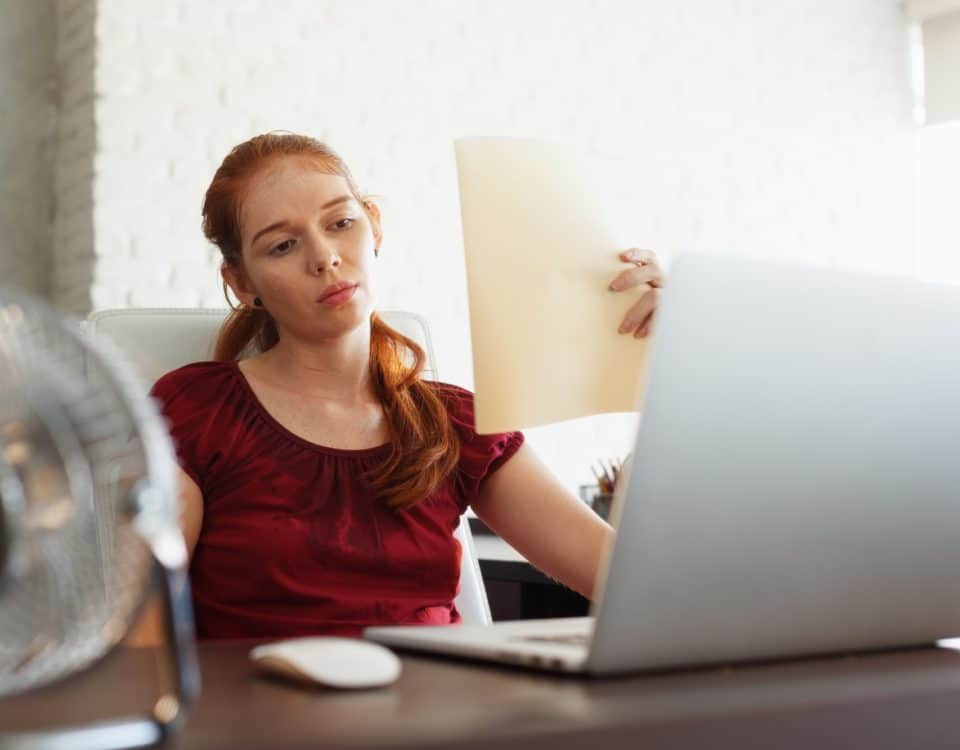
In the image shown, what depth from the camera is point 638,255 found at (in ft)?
3.30

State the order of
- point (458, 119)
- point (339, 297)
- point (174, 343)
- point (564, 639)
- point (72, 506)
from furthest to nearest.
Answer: point (458, 119) → point (174, 343) → point (339, 297) → point (564, 639) → point (72, 506)

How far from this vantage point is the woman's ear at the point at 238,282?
63.7 inches

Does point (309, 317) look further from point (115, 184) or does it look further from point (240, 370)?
point (115, 184)

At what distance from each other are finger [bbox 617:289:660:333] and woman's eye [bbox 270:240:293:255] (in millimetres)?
600

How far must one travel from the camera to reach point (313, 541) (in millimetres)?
1371

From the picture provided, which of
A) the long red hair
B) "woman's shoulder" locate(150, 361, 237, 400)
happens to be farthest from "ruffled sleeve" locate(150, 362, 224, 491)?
the long red hair

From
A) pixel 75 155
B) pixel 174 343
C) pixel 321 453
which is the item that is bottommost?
pixel 321 453

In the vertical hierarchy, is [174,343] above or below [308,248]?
below

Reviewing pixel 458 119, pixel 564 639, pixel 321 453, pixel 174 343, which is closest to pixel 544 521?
pixel 321 453

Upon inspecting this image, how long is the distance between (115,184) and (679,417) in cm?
258

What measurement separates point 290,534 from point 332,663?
0.75 m

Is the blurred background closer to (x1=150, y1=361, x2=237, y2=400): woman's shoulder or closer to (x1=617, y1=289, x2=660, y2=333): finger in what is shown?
(x1=150, y1=361, x2=237, y2=400): woman's shoulder

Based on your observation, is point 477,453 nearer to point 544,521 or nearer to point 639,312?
point 544,521

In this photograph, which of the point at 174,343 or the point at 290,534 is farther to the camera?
the point at 174,343
